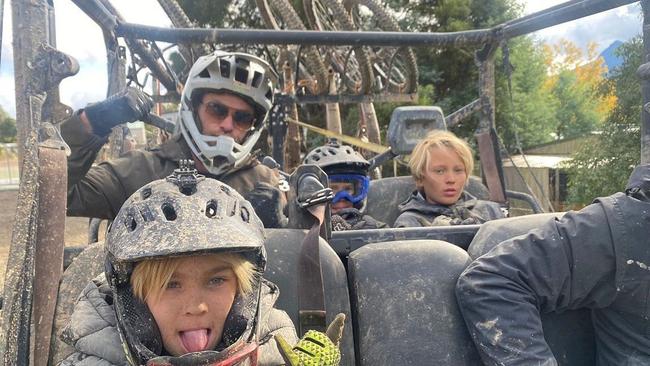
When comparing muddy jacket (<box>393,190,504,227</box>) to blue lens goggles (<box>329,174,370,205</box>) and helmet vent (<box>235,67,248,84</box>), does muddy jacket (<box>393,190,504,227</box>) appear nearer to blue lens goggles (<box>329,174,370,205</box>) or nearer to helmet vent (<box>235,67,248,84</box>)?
blue lens goggles (<box>329,174,370,205</box>)

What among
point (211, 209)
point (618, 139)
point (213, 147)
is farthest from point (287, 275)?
point (618, 139)

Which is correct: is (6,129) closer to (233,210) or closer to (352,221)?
(352,221)

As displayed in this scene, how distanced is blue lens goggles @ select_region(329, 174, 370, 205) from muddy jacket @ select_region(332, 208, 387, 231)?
111 millimetres

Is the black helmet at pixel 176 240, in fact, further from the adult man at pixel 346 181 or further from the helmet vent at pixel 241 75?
the adult man at pixel 346 181

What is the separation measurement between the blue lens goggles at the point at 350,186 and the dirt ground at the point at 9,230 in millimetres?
5809

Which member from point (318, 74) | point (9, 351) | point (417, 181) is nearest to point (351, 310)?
point (9, 351)

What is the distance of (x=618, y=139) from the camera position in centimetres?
1243

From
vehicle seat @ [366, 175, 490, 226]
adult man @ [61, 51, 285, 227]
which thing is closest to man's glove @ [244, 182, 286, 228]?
adult man @ [61, 51, 285, 227]

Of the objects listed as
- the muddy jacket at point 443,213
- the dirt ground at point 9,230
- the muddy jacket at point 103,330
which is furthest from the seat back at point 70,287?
the dirt ground at point 9,230

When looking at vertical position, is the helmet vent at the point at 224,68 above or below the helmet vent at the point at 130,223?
above

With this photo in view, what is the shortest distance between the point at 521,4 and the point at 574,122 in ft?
51.4

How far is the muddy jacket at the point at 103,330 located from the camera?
5.21 feet

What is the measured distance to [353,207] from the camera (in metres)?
3.47

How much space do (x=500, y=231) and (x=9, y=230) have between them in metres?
14.1
